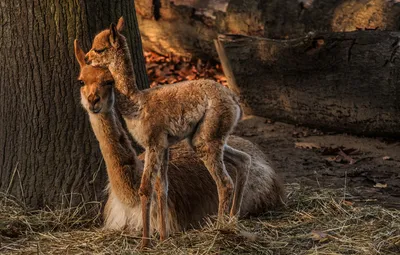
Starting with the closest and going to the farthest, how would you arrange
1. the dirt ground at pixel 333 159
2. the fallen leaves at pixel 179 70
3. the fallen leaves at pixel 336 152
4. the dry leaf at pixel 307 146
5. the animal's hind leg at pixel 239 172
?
the animal's hind leg at pixel 239 172 → the dirt ground at pixel 333 159 → the fallen leaves at pixel 336 152 → the dry leaf at pixel 307 146 → the fallen leaves at pixel 179 70

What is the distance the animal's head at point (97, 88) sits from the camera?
17.6 feet

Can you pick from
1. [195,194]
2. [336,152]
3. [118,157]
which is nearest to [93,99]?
[118,157]

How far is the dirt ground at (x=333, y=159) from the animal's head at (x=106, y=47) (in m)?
2.85

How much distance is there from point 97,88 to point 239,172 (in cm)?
138

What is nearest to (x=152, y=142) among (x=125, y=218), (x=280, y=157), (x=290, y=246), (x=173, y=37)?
(x=125, y=218)

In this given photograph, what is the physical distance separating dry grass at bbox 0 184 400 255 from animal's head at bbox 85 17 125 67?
4.47 feet

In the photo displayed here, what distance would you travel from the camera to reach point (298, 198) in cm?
704

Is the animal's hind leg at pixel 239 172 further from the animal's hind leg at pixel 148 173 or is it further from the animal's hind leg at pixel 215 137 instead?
the animal's hind leg at pixel 148 173

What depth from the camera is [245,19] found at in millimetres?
11531

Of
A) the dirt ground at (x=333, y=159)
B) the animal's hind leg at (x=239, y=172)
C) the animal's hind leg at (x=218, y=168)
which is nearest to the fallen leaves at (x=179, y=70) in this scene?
the dirt ground at (x=333, y=159)

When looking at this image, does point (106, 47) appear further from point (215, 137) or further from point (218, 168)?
point (218, 168)

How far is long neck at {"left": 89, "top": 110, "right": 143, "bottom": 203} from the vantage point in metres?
5.71

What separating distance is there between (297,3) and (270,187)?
4.97m

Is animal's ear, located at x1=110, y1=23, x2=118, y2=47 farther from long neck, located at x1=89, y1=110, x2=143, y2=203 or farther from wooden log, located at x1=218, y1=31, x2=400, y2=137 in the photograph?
wooden log, located at x1=218, y1=31, x2=400, y2=137
